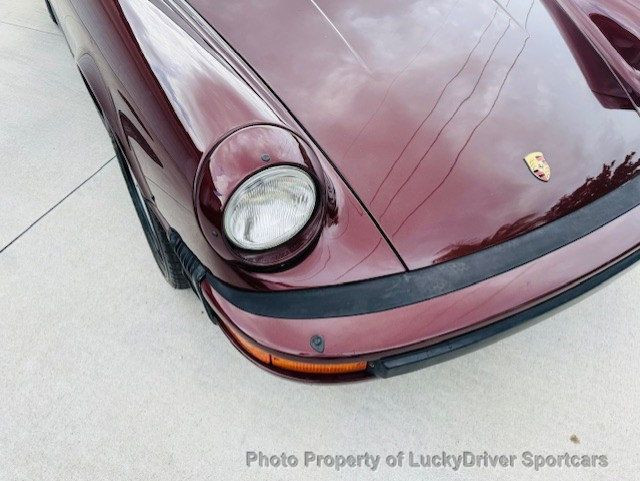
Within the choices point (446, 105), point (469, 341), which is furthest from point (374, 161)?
point (469, 341)

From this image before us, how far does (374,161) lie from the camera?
1.32 m

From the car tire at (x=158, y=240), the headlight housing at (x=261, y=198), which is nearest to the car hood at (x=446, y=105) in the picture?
the headlight housing at (x=261, y=198)

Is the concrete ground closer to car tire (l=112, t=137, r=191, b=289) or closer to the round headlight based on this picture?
car tire (l=112, t=137, r=191, b=289)

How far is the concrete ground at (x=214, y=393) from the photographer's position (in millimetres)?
1566

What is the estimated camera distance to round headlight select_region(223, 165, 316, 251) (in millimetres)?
1105

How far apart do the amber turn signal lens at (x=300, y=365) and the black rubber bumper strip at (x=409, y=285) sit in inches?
4.1

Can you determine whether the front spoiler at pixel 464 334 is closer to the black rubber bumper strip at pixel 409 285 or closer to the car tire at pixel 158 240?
the black rubber bumper strip at pixel 409 285

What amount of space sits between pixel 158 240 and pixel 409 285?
2.88 feet

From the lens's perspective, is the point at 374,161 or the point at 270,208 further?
the point at 374,161

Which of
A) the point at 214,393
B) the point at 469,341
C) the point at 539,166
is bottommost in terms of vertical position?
the point at 214,393

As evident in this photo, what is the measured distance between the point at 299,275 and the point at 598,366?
1.13m

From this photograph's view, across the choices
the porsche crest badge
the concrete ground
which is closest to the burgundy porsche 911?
the porsche crest badge

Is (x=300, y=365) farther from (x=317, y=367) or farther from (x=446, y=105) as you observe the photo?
(x=446, y=105)

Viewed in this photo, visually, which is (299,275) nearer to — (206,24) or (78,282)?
(206,24)
